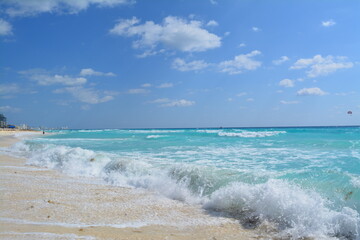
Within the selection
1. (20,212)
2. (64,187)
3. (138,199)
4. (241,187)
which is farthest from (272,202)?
(64,187)

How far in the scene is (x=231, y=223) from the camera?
177 inches

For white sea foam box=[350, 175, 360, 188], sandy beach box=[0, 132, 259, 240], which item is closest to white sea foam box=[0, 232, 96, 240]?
sandy beach box=[0, 132, 259, 240]

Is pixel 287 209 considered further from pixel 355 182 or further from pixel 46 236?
pixel 46 236

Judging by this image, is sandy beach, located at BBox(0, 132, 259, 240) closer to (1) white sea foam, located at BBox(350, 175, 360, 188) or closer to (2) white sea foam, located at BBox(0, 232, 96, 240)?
(2) white sea foam, located at BBox(0, 232, 96, 240)

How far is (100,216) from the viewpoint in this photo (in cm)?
471

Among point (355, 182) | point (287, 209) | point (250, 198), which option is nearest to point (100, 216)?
point (250, 198)

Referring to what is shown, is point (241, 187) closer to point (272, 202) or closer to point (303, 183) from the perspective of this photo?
point (272, 202)

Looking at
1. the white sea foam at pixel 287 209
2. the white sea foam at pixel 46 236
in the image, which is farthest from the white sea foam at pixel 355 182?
the white sea foam at pixel 46 236

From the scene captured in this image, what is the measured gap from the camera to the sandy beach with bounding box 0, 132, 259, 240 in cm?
392

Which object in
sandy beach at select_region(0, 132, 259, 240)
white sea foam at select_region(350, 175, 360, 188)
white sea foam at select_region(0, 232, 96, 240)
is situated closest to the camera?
white sea foam at select_region(0, 232, 96, 240)

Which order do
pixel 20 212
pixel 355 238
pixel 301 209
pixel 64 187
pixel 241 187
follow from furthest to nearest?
pixel 64 187, pixel 241 187, pixel 20 212, pixel 301 209, pixel 355 238

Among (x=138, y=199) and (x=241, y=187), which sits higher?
(x=241, y=187)

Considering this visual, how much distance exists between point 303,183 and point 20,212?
5.88 metres

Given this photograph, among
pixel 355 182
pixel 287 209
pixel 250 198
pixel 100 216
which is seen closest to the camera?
pixel 287 209
